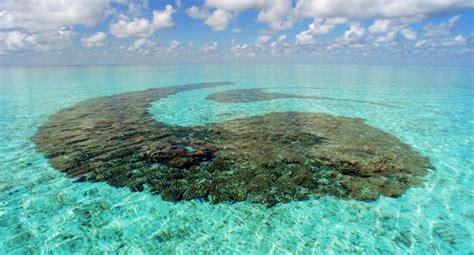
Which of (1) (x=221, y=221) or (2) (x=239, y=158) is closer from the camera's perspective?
(1) (x=221, y=221)

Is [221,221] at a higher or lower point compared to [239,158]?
lower

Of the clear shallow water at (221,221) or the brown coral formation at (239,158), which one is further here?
the brown coral formation at (239,158)

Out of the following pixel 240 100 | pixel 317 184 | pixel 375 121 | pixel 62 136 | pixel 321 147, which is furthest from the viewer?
pixel 240 100

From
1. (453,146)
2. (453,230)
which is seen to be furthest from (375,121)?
(453,230)

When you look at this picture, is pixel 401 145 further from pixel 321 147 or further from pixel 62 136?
pixel 62 136

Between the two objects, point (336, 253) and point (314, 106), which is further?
point (314, 106)

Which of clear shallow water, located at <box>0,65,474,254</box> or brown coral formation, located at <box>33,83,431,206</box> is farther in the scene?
brown coral formation, located at <box>33,83,431,206</box>

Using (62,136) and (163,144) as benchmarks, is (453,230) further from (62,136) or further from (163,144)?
(62,136)

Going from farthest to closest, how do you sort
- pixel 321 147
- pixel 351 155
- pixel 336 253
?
pixel 321 147 → pixel 351 155 → pixel 336 253
